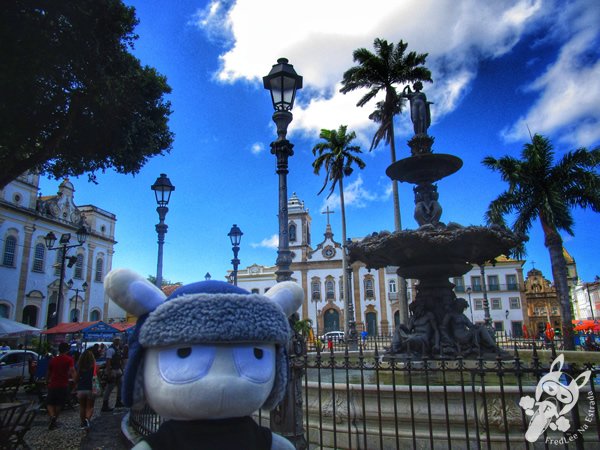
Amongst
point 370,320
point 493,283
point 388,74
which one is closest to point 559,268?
point 388,74

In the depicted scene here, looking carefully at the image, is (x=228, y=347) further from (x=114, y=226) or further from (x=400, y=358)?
(x=114, y=226)

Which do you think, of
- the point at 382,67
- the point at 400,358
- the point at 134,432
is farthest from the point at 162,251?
the point at 382,67

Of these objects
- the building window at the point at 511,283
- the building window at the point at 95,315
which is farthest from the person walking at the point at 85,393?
the building window at the point at 511,283

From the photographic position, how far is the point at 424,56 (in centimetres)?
2291

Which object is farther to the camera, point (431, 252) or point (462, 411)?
point (431, 252)

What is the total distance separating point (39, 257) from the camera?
111ft

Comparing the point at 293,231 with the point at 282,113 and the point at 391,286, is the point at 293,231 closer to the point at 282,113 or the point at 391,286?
the point at 391,286

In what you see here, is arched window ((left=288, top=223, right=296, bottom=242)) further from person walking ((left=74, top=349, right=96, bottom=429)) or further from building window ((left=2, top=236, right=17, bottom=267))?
person walking ((left=74, top=349, right=96, bottom=429))

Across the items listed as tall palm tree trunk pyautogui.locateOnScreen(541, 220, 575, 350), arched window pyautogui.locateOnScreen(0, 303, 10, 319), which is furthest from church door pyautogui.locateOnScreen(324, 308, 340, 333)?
tall palm tree trunk pyautogui.locateOnScreen(541, 220, 575, 350)

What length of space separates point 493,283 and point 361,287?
16.2 m

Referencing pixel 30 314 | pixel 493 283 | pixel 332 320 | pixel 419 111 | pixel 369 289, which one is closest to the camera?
pixel 419 111

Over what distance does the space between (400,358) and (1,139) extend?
40.4 feet

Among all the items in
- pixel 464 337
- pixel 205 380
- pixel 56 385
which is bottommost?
pixel 56 385

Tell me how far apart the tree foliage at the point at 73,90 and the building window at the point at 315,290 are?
3945 centimetres
